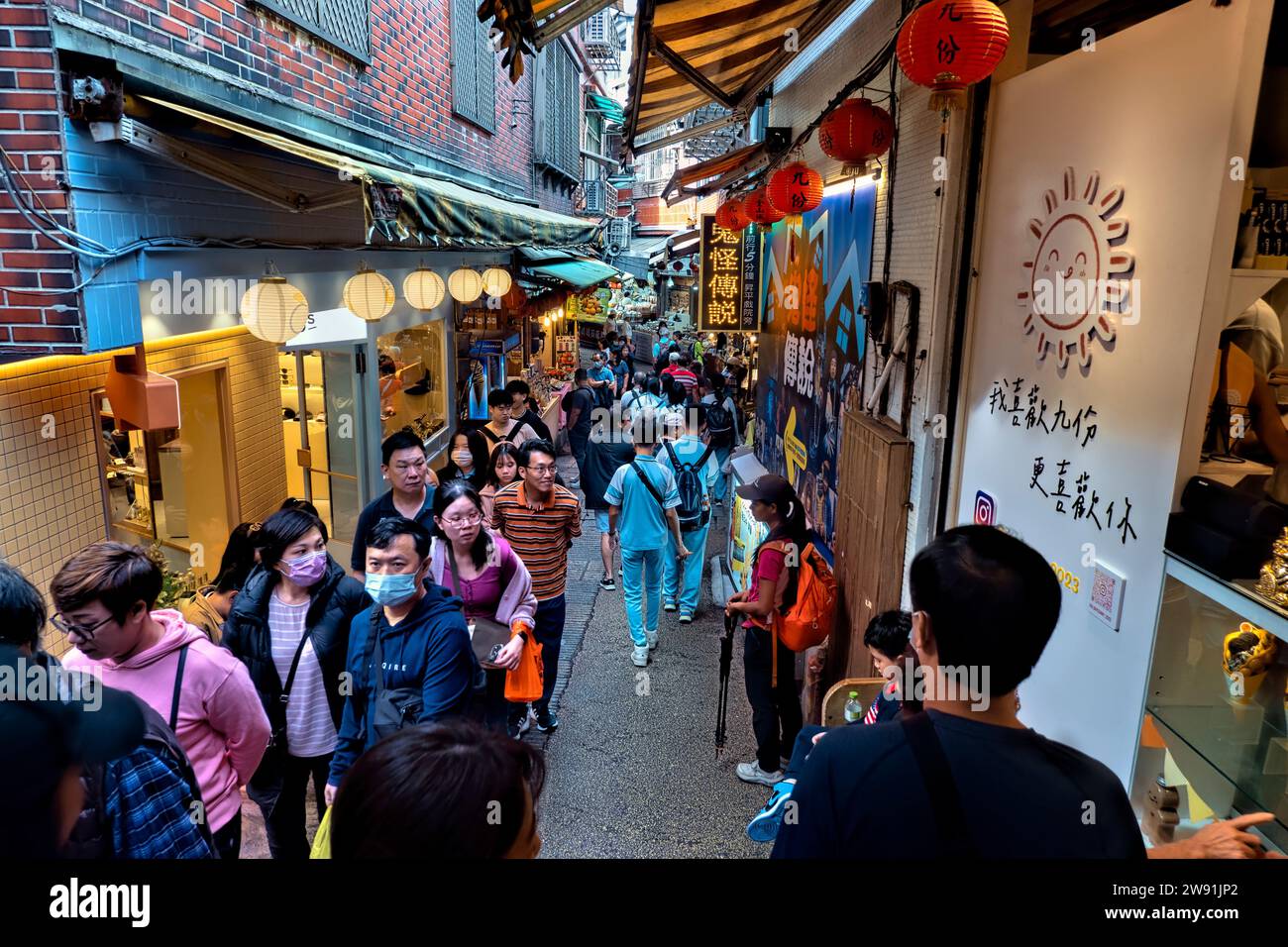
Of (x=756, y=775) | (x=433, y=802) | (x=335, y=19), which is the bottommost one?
(x=756, y=775)

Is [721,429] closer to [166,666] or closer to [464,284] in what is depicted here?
[464,284]

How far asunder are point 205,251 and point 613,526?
3573 millimetres

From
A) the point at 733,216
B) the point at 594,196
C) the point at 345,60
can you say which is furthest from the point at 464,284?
the point at 594,196

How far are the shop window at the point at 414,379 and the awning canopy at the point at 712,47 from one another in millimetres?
3806

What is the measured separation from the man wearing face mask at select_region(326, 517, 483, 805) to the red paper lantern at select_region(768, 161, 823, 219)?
4.05m

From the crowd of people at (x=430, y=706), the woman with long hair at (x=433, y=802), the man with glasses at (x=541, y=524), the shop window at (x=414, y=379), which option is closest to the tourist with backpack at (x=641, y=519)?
the crowd of people at (x=430, y=706)

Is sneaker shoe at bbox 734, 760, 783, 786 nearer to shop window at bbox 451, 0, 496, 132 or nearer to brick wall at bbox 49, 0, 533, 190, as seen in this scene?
brick wall at bbox 49, 0, 533, 190

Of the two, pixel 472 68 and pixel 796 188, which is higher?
pixel 472 68

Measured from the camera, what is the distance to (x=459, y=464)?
7.03 m

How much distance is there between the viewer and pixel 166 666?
2820 mm

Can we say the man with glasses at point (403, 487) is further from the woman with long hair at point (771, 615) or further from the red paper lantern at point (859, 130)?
the red paper lantern at point (859, 130)

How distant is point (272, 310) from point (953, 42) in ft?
12.7

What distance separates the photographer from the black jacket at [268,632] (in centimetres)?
355
